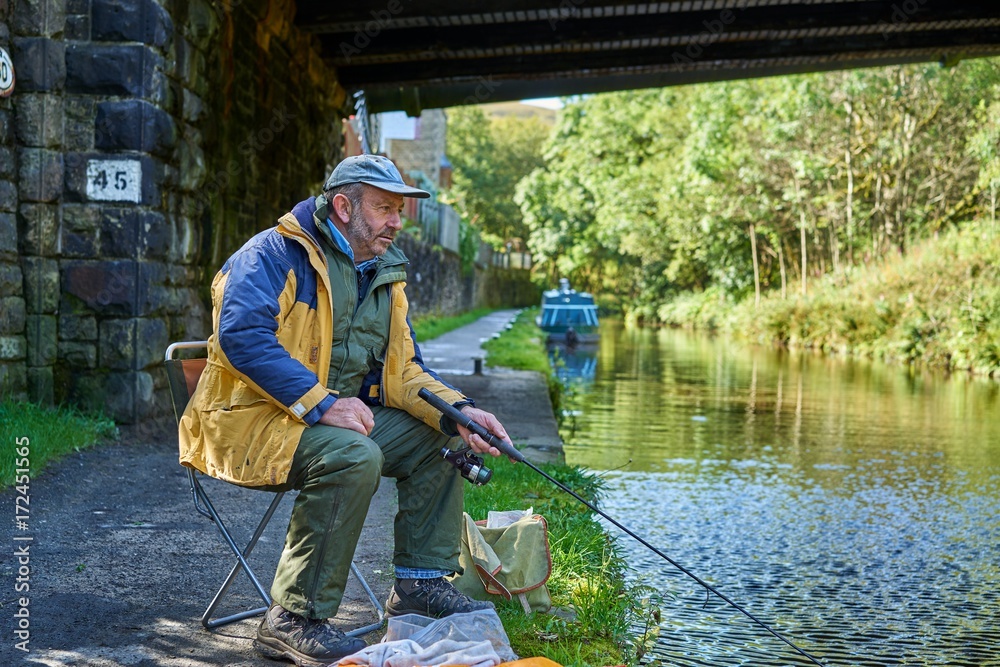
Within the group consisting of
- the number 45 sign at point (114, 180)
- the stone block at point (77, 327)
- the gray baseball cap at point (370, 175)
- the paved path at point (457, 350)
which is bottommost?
the paved path at point (457, 350)

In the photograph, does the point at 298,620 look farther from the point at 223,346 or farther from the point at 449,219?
the point at 449,219

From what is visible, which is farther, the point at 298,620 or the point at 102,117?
the point at 102,117

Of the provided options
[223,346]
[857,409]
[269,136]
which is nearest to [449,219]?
[857,409]

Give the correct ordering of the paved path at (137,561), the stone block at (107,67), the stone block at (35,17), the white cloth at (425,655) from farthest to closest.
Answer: the stone block at (107,67) < the stone block at (35,17) < the paved path at (137,561) < the white cloth at (425,655)

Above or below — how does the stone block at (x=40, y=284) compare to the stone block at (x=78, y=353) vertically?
above

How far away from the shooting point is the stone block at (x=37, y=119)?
700 cm

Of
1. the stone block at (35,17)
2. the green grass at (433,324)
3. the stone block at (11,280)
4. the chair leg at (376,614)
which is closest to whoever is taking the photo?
the chair leg at (376,614)

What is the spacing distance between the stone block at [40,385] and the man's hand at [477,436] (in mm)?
4275

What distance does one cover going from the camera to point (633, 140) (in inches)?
1631

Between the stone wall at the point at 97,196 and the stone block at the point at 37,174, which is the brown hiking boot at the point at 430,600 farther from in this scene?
the stone block at the point at 37,174

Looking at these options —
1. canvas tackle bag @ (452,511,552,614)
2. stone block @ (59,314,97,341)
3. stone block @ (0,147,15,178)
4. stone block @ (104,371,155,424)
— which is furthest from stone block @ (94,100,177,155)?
canvas tackle bag @ (452,511,552,614)

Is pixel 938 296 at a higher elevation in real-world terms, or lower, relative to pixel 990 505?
higher

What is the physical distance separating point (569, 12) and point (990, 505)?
17.2ft

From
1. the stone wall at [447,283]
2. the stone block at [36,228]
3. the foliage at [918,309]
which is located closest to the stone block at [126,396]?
the stone block at [36,228]
